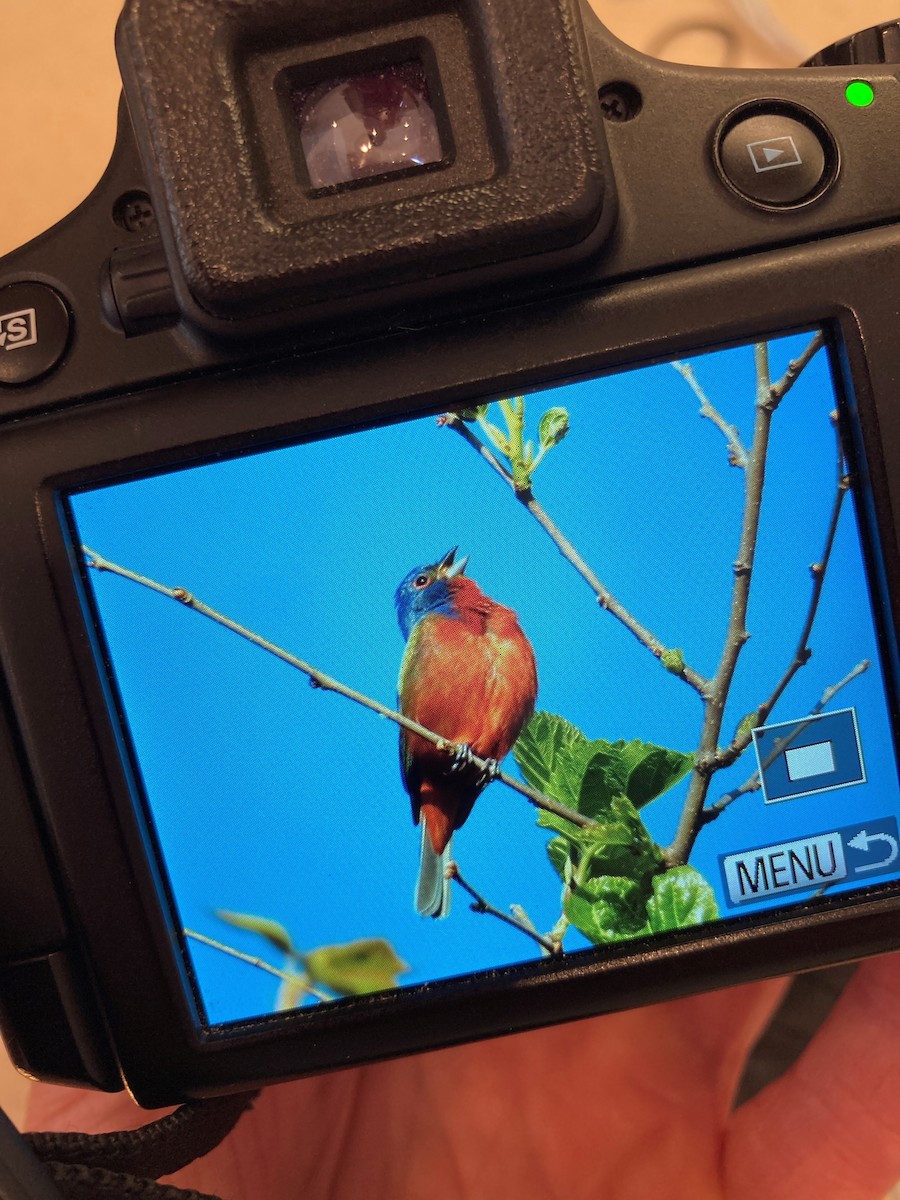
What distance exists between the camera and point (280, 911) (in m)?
0.44

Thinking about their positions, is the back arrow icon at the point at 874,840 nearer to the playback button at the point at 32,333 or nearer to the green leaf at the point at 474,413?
the green leaf at the point at 474,413

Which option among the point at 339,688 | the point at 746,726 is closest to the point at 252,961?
the point at 339,688

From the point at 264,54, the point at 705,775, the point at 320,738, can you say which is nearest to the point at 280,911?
the point at 320,738

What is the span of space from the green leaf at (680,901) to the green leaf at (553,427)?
0.18 metres

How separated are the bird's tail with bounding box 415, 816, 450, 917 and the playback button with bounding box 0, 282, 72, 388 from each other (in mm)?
247

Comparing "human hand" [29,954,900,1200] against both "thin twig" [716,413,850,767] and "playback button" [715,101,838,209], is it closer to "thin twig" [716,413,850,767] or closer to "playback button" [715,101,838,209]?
"thin twig" [716,413,850,767]

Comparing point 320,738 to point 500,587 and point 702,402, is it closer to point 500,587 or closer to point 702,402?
point 500,587

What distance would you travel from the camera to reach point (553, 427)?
41 cm

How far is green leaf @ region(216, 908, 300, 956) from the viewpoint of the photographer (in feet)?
1.43

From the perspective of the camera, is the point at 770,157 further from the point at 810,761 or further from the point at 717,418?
the point at 810,761

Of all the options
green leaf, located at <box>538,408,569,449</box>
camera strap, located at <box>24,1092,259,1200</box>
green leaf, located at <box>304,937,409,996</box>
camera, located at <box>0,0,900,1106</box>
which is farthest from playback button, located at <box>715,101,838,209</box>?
camera strap, located at <box>24,1092,259,1200</box>

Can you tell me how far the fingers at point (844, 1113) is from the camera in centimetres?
52

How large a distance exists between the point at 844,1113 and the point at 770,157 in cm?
45

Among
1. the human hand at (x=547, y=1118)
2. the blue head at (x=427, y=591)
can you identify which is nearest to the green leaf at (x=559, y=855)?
the blue head at (x=427, y=591)
